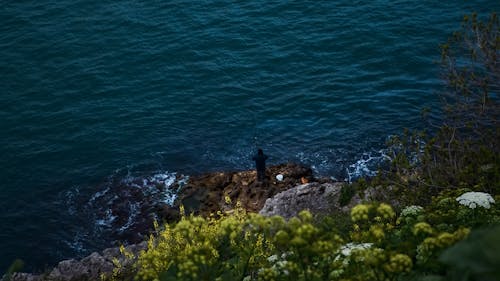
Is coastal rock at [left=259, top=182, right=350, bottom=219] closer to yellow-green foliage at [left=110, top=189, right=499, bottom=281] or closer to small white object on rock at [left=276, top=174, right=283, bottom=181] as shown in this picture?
small white object on rock at [left=276, top=174, right=283, bottom=181]

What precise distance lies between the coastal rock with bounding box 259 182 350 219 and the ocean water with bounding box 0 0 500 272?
6.37m

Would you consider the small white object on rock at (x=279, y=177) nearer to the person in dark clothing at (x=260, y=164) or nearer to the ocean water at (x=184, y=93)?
the person in dark clothing at (x=260, y=164)

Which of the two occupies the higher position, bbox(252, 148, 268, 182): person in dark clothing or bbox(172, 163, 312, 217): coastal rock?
bbox(252, 148, 268, 182): person in dark clothing

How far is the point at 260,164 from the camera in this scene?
27969mm

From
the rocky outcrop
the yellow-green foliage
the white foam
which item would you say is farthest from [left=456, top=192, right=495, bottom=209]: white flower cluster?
the white foam

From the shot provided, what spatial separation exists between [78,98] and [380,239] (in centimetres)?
2893

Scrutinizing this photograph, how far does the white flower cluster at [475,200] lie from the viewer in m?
12.2

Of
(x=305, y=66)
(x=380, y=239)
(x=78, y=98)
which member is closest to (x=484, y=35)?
(x=380, y=239)

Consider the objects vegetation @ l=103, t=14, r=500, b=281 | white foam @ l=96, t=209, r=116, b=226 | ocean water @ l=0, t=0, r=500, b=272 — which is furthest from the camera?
ocean water @ l=0, t=0, r=500, b=272

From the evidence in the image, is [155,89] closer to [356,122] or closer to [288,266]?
[356,122]

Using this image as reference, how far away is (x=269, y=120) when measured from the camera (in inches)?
1316

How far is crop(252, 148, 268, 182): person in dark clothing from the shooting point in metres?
27.6

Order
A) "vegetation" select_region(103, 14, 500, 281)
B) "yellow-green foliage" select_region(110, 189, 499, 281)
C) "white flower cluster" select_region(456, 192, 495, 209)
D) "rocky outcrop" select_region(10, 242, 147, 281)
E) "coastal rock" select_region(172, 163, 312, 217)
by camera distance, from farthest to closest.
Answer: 1. "coastal rock" select_region(172, 163, 312, 217)
2. "rocky outcrop" select_region(10, 242, 147, 281)
3. "white flower cluster" select_region(456, 192, 495, 209)
4. "yellow-green foliage" select_region(110, 189, 499, 281)
5. "vegetation" select_region(103, 14, 500, 281)

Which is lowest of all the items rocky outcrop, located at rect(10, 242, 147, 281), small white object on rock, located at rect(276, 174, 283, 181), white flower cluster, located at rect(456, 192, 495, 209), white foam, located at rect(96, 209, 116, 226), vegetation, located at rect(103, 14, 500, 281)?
white foam, located at rect(96, 209, 116, 226)
